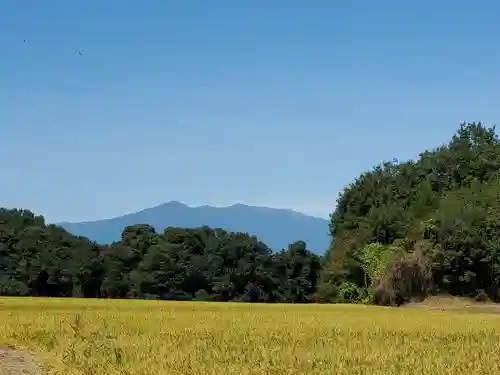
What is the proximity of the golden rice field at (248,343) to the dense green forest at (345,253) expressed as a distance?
71.7ft

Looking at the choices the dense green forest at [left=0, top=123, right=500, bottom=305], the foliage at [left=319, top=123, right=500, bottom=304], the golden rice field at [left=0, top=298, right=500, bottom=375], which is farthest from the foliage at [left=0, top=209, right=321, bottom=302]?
the golden rice field at [left=0, top=298, right=500, bottom=375]

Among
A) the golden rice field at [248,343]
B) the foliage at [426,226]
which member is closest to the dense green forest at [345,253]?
the foliage at [426,226]

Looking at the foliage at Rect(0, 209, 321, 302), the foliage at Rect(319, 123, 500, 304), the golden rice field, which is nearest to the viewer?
the golden rice field

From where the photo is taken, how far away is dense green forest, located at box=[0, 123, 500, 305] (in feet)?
186

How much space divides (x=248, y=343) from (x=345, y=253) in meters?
47.2

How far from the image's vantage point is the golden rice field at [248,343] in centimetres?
1861

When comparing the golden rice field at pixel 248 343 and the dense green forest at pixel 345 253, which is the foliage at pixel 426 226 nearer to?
the dense green forest at pixel 345 253

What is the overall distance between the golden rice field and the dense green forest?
860 inches

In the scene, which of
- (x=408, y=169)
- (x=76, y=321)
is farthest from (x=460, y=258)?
(x=76, y=321)

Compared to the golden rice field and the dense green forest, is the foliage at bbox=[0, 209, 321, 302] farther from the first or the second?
the golden rice field

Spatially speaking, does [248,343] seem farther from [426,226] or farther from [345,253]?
[345,253]

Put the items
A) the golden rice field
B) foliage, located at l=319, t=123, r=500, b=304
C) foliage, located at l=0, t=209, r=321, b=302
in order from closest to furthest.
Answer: the golden rice field < foliage, located at l=319, t=123, r=500, b=304 < foliage, located at l=0, t=209, r=321, b=302

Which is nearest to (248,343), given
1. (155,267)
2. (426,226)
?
(426,226)

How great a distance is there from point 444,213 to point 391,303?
7804 millimetres
